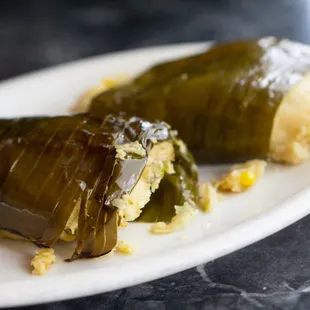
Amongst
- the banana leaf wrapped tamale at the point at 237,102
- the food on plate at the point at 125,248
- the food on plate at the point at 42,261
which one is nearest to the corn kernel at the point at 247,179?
the banana leaf wrapped tamale at the point at 237,102

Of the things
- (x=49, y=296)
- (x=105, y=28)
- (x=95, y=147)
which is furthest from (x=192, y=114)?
(x=105, y=28)

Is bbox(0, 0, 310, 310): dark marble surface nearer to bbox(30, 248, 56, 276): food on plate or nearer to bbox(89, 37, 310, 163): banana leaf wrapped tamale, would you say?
bbox(89, 37, 310, 163): banana leaf wrapped tamale

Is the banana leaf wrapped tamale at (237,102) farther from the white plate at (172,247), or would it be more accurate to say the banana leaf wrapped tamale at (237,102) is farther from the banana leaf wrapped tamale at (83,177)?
the banana leaf wrapped tamale at (83,177)

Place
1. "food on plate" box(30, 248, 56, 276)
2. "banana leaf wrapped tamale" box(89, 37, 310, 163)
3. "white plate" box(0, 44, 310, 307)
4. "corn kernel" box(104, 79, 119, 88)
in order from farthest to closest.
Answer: "corn kernel" box(104, 79, 119, 88)
"banana leaf wrapped tamale" box(89, 37, 310, 163)
"food on plate" box(30, 248, 56, 276)
"white plate" box(0, 44, 310, 307)

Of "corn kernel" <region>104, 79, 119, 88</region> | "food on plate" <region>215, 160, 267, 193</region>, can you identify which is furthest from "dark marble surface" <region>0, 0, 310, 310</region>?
"food on plate" <region>215, 160, 267, 193</region>

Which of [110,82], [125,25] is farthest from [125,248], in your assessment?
[125,25]

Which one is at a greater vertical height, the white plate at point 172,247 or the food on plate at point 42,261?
the white plate at point 172,247
